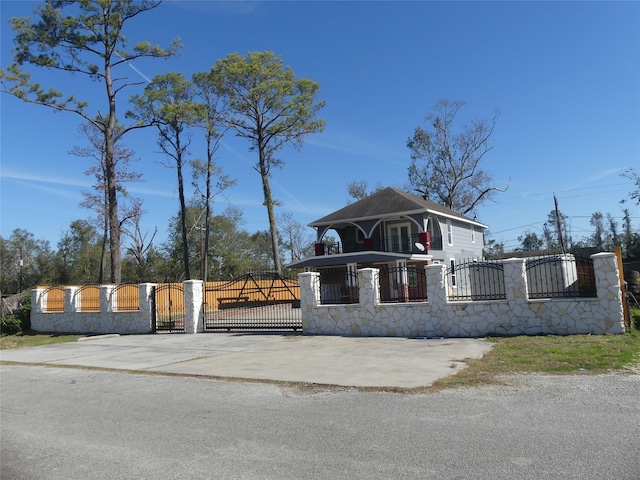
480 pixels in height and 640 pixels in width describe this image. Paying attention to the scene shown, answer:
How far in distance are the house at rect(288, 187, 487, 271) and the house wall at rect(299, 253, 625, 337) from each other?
1287 cm

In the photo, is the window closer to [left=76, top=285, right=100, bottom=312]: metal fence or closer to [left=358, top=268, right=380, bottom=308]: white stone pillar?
[left=358, top=268, right=380, bottom=308]: white stone pillar

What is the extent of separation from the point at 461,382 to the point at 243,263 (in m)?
52.0

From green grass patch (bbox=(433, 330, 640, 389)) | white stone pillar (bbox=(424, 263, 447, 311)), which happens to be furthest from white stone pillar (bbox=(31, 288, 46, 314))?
green grass patch (bbox=(433, 330, 640, 389))

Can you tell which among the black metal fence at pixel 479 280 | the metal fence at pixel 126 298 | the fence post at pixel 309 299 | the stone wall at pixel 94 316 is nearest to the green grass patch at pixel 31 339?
the stone wall at pixel 94 316

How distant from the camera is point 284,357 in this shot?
10.9 meters

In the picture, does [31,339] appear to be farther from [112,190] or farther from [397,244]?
[397,244]

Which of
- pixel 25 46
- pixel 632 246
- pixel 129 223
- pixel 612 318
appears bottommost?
pixel 612 318

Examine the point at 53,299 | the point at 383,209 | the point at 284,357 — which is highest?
the point at 383,209

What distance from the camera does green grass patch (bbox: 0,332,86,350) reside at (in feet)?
61.5

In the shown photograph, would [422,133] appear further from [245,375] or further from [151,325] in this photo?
[245,375]

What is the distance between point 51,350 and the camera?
15.3 m

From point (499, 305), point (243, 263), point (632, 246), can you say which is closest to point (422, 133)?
point (632, 246)

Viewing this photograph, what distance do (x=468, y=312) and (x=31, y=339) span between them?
18.1 m

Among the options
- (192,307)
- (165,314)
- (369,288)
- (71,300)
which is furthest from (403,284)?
(71,300)
